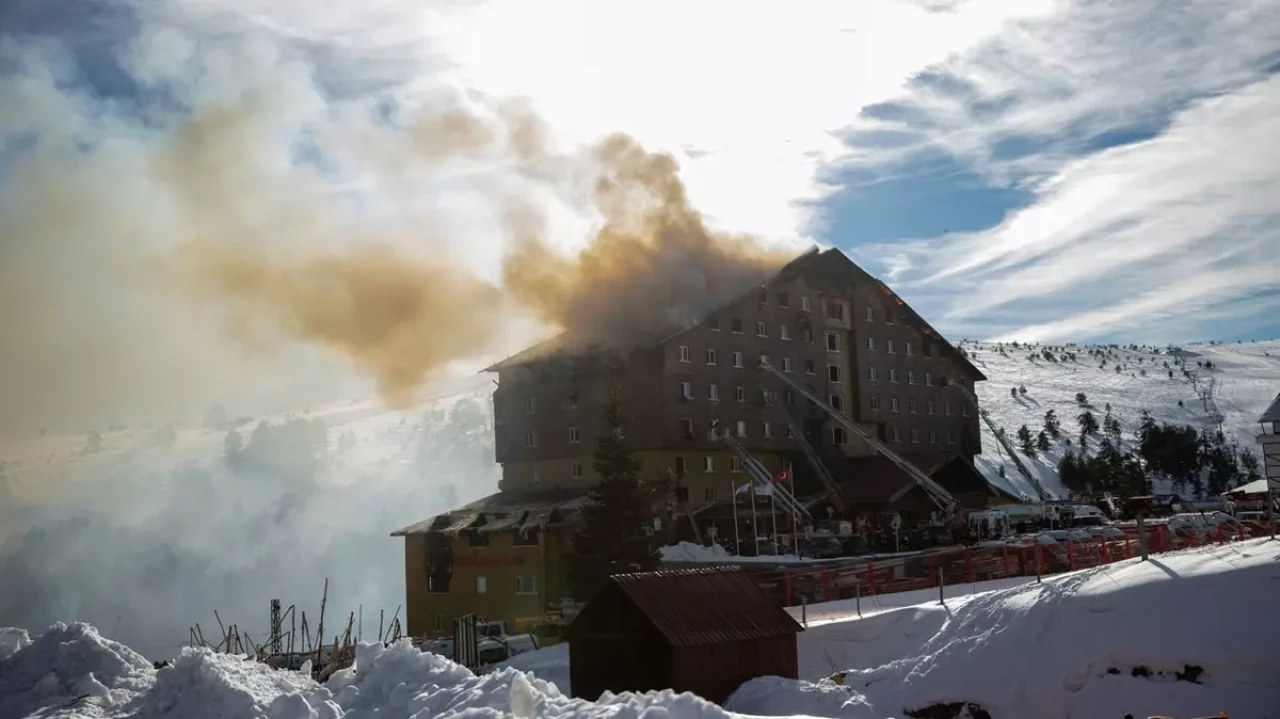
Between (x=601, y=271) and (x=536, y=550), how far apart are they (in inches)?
649

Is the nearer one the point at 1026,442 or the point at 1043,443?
the point at 1026,442

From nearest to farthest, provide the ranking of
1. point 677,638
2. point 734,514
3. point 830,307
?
point 677,638 → point 734,514 → point 830,307

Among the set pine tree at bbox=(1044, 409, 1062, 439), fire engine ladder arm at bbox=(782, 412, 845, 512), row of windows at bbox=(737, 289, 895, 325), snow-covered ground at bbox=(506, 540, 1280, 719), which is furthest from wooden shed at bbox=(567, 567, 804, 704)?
pine tree at bbox=(1044, 409, 1062, 439)

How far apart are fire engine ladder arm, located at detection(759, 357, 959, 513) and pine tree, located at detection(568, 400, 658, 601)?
17.3 m

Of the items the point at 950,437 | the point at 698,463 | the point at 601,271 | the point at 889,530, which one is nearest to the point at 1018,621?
A: the point at 889,530

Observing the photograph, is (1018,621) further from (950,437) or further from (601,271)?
(950,437)

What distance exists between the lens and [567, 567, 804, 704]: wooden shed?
22.9m

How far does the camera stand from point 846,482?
196 ft

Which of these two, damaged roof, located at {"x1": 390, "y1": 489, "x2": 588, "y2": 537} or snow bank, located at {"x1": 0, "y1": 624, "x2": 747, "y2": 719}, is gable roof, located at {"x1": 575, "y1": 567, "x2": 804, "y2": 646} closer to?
snow bank, located at {"x1": 0, "y1": 624, "x2": 747, "y2": 719}

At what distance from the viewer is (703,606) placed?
80.3ft

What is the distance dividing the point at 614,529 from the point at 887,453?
20.5 meters

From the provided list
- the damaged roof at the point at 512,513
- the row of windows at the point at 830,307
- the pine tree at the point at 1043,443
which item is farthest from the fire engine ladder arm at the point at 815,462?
the pine tree at the point at 1043,443

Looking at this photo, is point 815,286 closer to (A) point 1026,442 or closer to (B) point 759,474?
(B) point 759,474

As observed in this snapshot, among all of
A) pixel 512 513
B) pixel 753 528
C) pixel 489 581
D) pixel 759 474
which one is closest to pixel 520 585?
pixel 489 581
